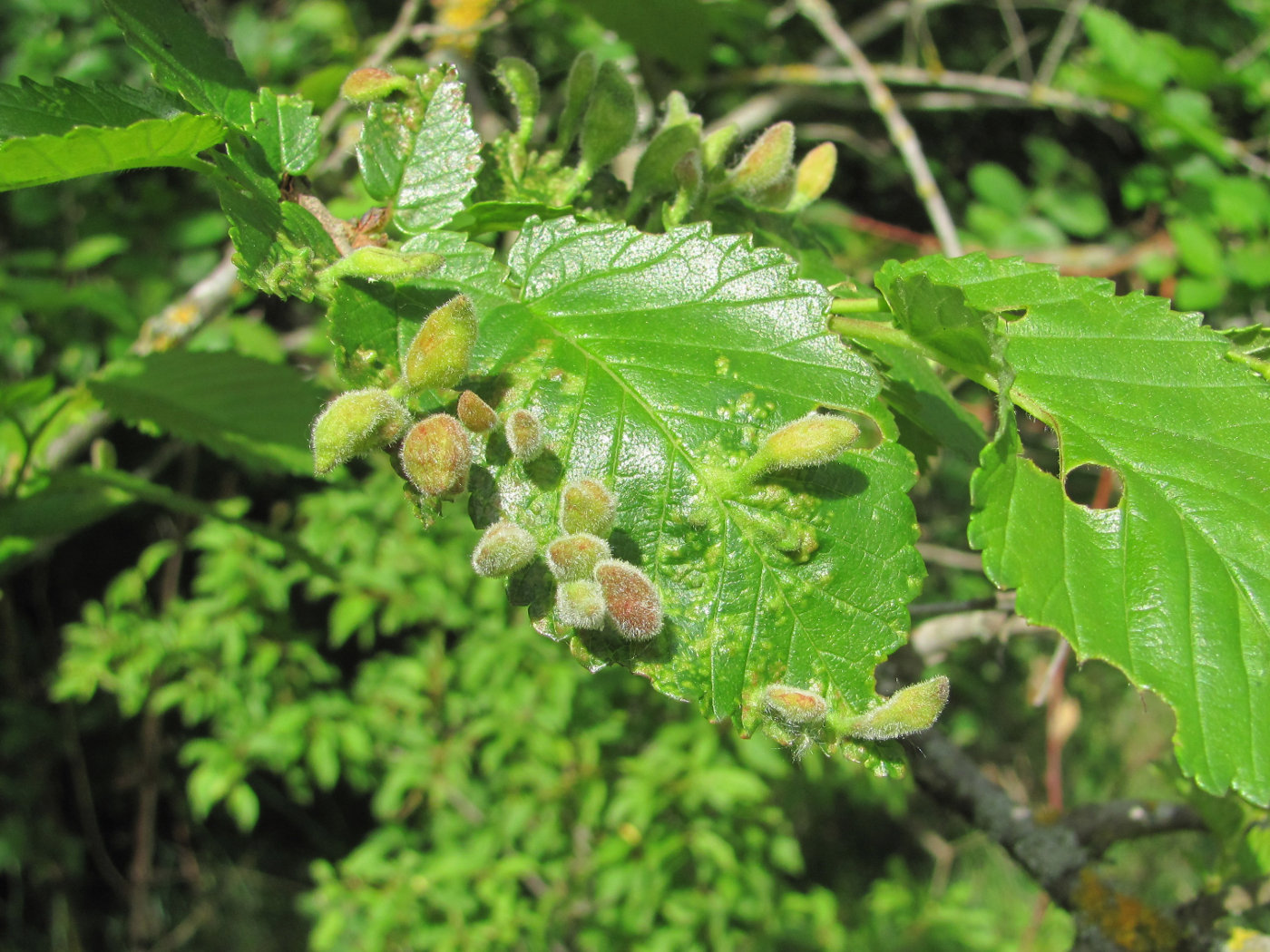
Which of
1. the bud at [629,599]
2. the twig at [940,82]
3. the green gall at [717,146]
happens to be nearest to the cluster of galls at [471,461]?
the bud at [629,599]

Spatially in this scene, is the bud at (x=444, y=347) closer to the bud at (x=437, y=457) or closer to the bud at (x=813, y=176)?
the bud at (x=437, y=457)

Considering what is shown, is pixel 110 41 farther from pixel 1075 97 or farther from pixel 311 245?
pixel 1075 97

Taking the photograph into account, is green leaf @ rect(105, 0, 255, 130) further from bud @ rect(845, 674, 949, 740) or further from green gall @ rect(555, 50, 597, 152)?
bud @ rect(845, 674, 949, 740)

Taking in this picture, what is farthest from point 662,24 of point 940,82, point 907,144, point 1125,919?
point 1125,919

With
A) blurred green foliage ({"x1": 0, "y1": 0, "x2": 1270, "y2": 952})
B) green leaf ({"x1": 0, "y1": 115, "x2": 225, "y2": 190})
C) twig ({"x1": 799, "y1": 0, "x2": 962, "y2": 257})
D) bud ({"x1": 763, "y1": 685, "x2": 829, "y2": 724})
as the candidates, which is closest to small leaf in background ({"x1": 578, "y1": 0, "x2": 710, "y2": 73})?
blurred green foliage ({"x1": 0, "y1": 0, "x2": 1270, "y2": 952})

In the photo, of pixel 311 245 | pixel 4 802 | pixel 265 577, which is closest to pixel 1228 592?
pixel 311 245
